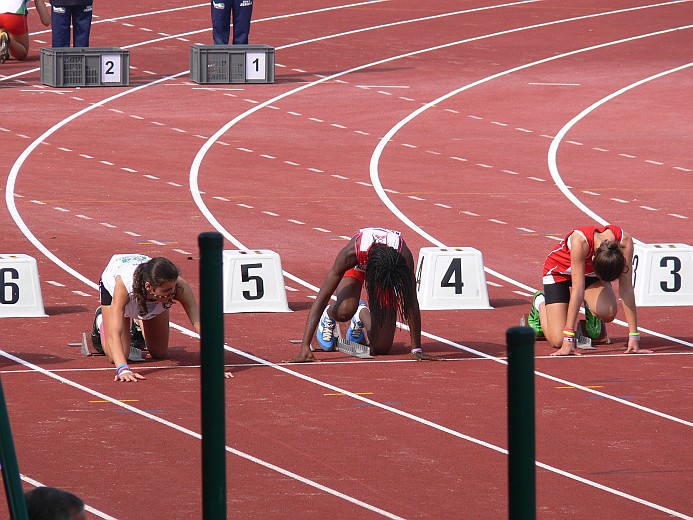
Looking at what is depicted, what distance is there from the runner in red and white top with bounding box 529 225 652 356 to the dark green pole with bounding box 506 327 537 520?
698 centimetres

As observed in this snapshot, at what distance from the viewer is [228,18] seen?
2664 cm

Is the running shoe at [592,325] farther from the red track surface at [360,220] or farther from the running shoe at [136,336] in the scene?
the running shoe at [136,336]

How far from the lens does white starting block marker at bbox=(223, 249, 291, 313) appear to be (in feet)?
45.8

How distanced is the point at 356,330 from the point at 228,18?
1482cm

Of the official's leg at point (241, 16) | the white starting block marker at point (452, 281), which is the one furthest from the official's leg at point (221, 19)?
the white starting block marker at point (452, 281)

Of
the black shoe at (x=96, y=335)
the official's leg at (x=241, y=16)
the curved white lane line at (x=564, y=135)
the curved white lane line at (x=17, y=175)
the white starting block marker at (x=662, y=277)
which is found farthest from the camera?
the official's leg at (x=241, y=16)

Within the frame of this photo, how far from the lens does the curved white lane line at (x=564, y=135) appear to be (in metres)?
18.8

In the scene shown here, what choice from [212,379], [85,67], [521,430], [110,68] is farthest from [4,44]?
[521,430]

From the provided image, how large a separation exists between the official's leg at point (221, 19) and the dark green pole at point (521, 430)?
72.0 feet

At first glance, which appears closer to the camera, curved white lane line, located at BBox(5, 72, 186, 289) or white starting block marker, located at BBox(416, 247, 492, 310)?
white starting block marker, located at BBox(416, 247, 492, 310)

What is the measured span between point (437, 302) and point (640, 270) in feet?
5.86

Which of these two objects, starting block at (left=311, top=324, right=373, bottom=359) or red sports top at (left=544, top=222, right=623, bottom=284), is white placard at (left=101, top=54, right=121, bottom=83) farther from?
red sports top at (left=544, top=222, right=623, bottom=284)

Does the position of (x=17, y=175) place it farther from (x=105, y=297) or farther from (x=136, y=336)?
(x=105, y=297)

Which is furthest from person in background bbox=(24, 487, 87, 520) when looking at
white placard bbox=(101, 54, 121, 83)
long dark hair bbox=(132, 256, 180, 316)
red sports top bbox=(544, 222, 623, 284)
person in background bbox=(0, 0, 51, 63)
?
person in background bbox=(0, 0, 51, 63)
